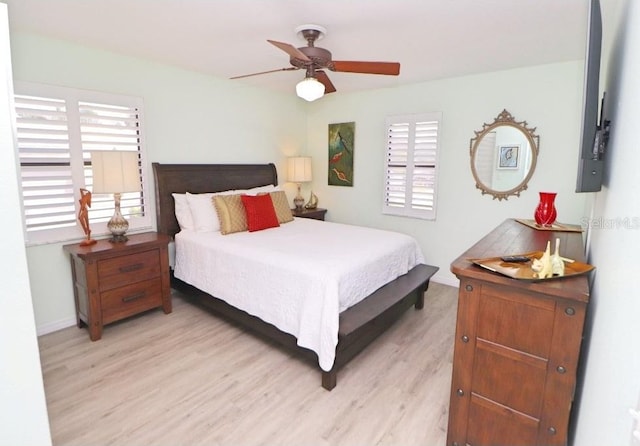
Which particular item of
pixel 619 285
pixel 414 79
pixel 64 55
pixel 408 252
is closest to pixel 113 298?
pixel 64 55

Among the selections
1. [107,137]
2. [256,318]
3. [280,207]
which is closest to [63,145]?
[107,137]

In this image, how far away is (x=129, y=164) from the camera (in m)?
2.84

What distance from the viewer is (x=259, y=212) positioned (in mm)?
3514

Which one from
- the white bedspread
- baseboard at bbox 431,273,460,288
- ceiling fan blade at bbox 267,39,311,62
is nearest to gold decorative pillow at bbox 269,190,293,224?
the white bedspread

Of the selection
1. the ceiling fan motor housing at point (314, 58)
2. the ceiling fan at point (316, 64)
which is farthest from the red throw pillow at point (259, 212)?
the ceiling fan motor housing at point (314, 58)

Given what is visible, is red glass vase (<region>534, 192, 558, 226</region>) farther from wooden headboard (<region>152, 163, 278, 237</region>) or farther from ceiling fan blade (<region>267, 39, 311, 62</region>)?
wooden headboard (<region>152, 163, 278, 237</region>)

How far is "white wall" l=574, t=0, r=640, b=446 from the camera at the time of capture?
0.78 m

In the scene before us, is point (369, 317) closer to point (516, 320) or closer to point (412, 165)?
point (516, 320)

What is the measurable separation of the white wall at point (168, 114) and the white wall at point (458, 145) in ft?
2.61

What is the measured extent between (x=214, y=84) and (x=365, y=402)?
141 inches

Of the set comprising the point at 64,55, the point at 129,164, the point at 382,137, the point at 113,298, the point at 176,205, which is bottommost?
the point at 113,298

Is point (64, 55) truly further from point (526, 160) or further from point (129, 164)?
point (526, 160)

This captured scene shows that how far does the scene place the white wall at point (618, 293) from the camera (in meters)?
0.78

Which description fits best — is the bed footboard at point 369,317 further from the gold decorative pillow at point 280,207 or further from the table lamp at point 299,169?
the table lamp at point 299,169
